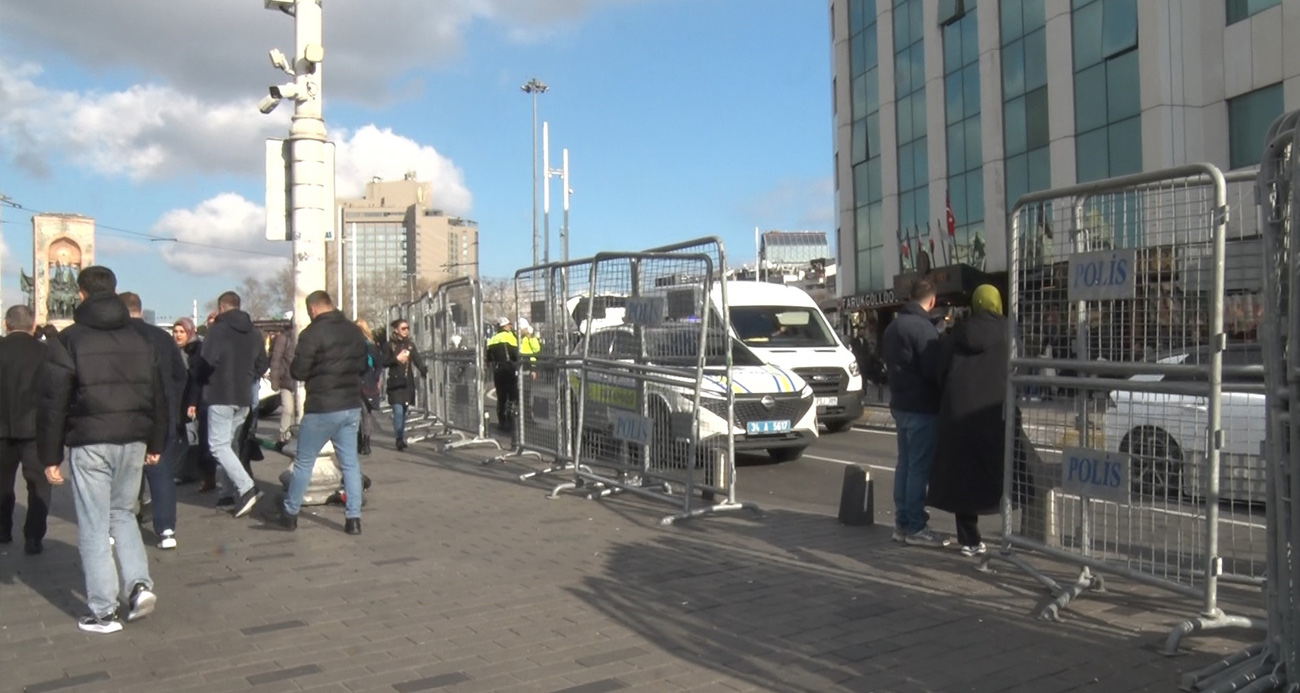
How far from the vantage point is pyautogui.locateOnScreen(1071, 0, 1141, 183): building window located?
27219 mm

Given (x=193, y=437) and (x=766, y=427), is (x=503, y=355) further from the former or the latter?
(x=193, y=437)

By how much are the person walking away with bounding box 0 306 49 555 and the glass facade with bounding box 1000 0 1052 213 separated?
26200 millimetres

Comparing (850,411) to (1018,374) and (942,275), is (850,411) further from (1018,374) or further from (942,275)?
(942,275)

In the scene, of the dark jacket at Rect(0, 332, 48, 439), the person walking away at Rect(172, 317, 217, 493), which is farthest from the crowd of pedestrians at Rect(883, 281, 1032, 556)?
the dark jacket at Rect(0, 332, 48, 439)

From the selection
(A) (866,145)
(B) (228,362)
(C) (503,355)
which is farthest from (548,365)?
(A) (866,145)

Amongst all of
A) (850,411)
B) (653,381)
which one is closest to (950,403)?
(653,381)

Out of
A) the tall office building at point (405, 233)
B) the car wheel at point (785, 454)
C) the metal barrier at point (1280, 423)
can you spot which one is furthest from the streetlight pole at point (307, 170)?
the tall office building at point (405, 233)

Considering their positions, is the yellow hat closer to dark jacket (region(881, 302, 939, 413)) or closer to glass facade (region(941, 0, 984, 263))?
dark jacket (region(881, 302, 939, 413))

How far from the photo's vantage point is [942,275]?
31.7 metres

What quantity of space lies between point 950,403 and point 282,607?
13.8 feet

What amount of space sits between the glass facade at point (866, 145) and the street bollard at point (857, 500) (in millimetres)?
31909

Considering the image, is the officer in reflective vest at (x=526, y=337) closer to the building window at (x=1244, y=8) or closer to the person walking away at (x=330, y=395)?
the person walking away at (x=330, y=395)

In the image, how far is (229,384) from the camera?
9344 mm

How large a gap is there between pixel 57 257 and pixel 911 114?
3660 centimetres
